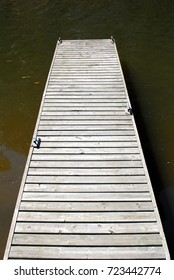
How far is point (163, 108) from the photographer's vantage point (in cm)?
1545

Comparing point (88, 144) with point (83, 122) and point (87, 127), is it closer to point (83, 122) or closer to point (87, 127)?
point (87, 127)

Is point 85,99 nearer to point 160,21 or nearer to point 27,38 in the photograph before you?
point 27,38

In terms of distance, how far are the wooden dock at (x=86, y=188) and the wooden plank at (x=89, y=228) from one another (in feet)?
0.08

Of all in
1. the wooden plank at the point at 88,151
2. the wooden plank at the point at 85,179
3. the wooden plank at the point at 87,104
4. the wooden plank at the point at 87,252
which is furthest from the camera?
the wooden plank at the point at 87,104

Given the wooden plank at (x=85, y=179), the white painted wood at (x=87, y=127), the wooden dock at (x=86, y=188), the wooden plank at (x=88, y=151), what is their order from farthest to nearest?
the white painted wood at (x=87, y=127)
the wooden plank at (x=88, y=151)
the wooden plank at (x=85, y=179)
the wooden dock at (x=86, y=188)

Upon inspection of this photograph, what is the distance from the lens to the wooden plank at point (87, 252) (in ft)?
23.8

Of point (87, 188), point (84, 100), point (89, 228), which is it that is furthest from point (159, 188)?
point (84, 100)

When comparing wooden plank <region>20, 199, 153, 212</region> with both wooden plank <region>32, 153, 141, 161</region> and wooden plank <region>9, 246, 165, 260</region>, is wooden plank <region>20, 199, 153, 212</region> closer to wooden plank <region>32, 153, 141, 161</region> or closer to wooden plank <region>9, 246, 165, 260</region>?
wooden plank <region>9, 246, 165, 260</region>

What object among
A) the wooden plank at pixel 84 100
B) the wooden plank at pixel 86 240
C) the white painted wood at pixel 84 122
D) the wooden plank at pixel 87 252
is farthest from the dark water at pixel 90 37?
the wooden plank at pixel 87 252

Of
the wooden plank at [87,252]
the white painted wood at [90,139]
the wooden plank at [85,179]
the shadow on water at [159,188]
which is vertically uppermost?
the white painted wood at [90,139]

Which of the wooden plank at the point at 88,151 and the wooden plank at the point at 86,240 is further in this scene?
the wooden plank at the point at 88,151

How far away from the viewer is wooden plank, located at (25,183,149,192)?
29.5ft

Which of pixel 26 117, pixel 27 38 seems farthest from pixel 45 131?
pixel 27 38

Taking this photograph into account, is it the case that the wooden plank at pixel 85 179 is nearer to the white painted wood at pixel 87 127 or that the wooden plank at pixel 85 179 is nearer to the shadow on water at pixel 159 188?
the shadow on water at pixel 159 188
